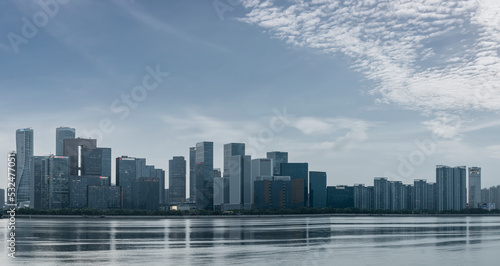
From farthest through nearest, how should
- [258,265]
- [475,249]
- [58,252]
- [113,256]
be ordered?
[475,249], [58,252], [113,256], [258,265]

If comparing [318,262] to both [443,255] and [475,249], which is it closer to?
[443,255]

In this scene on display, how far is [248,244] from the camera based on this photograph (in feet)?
264

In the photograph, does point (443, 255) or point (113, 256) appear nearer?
point (113, 256)

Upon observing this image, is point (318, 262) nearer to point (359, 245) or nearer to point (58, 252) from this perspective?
point (359, 245)

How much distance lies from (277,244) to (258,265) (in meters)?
25.3

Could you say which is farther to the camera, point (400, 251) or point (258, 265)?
point (400, 251)

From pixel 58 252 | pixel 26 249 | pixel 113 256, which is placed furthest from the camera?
pixel 26 249

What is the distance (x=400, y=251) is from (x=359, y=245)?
33.0 ft

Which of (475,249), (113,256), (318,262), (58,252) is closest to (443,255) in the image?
(475,249)

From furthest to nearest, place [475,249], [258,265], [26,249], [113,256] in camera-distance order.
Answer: [475,249] < [26,249] < [113,256] < [258,265]

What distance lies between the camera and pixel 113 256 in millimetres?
62938

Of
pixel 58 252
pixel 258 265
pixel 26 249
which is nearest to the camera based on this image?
pixel 258 265

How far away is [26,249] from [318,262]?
39336 millimetres

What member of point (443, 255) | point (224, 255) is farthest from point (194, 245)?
point (443, 255)
